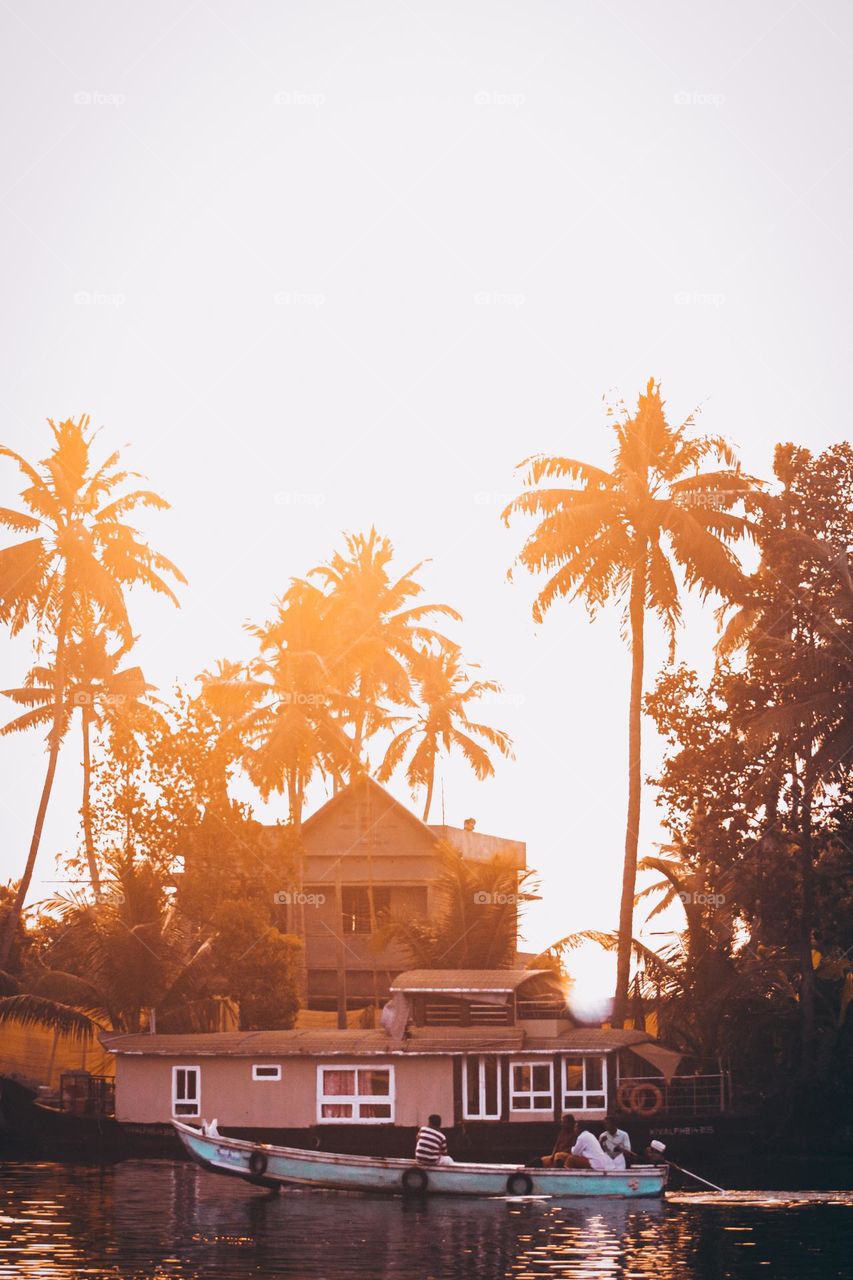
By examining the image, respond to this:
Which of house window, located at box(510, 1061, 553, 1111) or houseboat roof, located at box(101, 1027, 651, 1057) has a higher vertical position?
houseboat roof, located at box(101, 1027, 651, 1057)

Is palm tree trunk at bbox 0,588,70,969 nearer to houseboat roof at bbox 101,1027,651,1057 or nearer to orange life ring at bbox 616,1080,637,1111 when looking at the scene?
houseboat roof at bbox 101,1027,651,1057

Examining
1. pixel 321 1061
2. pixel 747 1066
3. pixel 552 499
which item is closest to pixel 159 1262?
pixel 321 1061

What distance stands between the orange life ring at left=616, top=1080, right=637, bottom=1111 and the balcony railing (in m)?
0.11

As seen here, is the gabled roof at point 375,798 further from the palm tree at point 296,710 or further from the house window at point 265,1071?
the house window at point 265,1071

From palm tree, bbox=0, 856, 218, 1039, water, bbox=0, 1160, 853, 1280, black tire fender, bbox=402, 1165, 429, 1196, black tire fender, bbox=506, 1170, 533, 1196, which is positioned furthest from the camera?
palm tree, bbox=0, 856, 218, 1039

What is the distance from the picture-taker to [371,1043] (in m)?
39.9

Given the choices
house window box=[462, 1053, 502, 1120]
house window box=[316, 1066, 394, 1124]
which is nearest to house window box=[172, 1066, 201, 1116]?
house window box=[316, 1066, 394, 1124]

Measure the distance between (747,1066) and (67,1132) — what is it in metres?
18.1

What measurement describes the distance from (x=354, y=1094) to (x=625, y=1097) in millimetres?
6682

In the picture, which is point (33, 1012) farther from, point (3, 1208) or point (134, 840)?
point (3, 1208)

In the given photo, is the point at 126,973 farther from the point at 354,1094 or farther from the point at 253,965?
the point at 354,1094

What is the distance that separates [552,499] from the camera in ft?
157

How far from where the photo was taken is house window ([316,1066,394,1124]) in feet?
131

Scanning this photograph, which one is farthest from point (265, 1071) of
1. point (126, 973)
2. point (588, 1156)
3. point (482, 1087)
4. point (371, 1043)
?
point (588, 1156)
